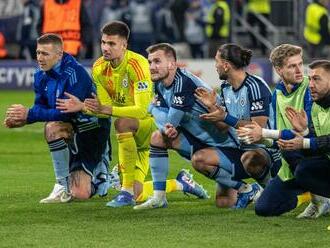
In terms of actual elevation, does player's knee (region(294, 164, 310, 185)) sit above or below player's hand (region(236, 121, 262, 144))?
below

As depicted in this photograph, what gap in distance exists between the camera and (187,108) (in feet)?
36.1

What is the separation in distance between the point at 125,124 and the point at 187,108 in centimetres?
68

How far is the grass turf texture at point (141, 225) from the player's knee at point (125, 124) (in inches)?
27.5

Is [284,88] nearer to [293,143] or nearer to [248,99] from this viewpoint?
[248,99]

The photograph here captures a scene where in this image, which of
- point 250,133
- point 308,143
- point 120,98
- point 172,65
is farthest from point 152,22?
point 308,143

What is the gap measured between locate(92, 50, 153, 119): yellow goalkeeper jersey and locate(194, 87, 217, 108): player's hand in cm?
79

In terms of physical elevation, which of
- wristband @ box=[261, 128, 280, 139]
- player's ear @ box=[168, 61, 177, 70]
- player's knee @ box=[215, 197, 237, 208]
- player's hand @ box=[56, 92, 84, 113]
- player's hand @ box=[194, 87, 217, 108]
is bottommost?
player's knee @ box=[215, 197, 237, 208]

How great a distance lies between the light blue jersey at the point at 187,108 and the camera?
432 inches

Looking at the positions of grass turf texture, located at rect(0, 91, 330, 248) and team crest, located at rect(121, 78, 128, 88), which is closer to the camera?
grass turf texture, located at rect(0, 91, 330, 248)

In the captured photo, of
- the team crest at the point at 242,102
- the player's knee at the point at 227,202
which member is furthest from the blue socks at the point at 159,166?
the team crest at the point at 242,102

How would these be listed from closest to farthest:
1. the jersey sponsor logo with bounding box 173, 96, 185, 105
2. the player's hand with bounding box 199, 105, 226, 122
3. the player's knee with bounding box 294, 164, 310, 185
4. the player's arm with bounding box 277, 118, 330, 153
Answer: the player's arm with bounding box 277, 118, 330, 153, the player's knee with bounding box 294, 164, 310, 185, the player's hand with bounding box 199, 105, 226, 122, the jersey sponsor logo with bounding box 173, 96, 185, 105

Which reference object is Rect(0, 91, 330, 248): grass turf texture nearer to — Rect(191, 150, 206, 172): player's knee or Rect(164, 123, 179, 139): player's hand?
Rect(191, 150, 206, 172): player's knee

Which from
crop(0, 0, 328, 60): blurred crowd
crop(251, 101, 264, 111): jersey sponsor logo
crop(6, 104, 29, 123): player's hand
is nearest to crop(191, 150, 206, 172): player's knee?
crop(251, 101, 264, 111): jersey sponsor logo

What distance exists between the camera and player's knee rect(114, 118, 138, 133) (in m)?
11.4
